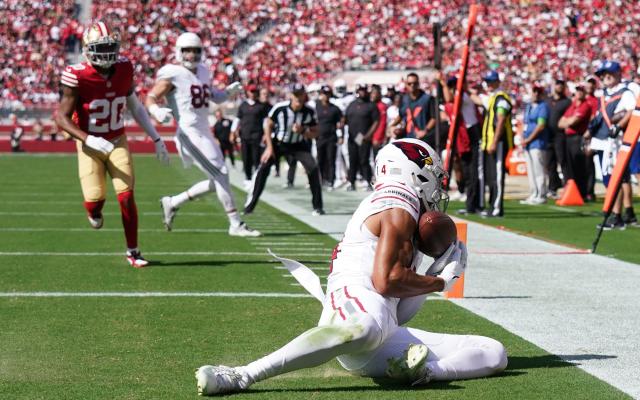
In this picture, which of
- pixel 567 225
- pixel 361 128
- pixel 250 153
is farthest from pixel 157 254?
pixel 250 153

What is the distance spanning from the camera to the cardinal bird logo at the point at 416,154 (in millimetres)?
5219

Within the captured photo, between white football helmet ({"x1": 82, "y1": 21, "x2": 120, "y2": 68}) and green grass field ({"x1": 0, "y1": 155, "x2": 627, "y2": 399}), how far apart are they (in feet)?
5.57

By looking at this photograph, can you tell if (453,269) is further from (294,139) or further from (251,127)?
(251,127)

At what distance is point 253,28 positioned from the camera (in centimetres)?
5175

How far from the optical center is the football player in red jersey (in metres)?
9.45

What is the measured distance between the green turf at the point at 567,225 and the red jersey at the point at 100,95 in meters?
4.70

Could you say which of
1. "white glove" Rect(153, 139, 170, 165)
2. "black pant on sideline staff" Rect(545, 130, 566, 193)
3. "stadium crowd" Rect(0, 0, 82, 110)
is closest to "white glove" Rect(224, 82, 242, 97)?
"white glove" Rect(153, 139, 170, 165)

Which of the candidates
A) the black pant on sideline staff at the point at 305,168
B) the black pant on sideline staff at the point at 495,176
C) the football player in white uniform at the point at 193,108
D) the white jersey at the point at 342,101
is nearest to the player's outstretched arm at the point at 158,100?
the football player in white uniform at the point at 193,108

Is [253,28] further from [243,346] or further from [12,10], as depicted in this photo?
[243,346]

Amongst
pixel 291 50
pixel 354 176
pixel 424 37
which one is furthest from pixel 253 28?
pixel 354 176

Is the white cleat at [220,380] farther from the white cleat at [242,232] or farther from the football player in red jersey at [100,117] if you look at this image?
the white cleat at [242,232]

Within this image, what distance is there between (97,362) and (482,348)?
1.84 m

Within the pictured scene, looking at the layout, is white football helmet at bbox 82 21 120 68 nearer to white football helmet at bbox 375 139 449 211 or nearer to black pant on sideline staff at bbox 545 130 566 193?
white football helmet at bbox 375 139 449 211

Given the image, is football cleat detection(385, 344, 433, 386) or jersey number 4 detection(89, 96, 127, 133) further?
jersey number 4 detection(89, 96, 127, 133)
